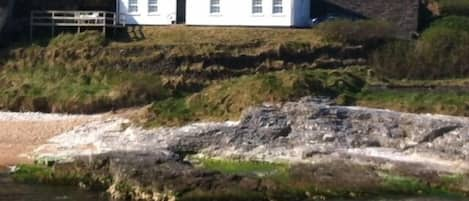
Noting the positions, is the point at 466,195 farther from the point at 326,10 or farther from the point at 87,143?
the point at 326,10

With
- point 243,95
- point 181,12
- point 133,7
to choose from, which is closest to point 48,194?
point 243,95

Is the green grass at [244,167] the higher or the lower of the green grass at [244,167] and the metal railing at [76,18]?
the lower

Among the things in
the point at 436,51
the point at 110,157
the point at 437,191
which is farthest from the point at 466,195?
the point at 436,51

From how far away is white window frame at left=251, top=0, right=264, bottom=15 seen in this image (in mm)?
50625

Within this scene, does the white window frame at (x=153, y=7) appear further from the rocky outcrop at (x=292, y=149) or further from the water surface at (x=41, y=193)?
the water surface at (x=41, y=193)

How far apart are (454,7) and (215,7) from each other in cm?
1232

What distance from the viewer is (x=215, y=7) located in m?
51.2

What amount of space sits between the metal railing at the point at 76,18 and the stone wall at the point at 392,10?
10994 mm

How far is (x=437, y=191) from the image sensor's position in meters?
28.7

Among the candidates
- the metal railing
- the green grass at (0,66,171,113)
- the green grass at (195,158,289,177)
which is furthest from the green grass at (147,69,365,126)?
the metal railing

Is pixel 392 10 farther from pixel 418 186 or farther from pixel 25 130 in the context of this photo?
pixel 418 186

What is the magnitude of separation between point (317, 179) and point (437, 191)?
10.7 ft

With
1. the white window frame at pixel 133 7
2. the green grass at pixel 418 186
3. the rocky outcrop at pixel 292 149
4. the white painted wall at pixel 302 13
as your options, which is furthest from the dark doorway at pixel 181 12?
the green grass at pixel 418 186

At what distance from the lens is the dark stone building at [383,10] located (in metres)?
51.2
